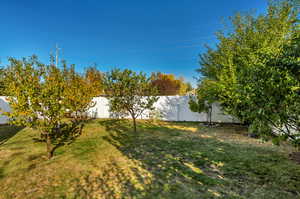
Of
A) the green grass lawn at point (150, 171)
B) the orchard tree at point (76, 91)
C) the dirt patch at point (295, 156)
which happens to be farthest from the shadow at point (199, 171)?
the orchard tree at point (76, 91)

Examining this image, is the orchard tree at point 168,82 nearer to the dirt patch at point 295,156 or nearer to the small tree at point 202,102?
the small tree at point 202,102

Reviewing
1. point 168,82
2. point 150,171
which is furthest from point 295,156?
point 168,82

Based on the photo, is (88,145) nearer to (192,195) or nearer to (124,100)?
(124,100)

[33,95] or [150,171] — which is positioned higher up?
[33,95]

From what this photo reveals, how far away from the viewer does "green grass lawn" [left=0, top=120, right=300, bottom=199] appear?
2842mm

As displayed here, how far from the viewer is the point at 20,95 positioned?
3.90 meters

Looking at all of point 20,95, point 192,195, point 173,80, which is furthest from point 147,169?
point 173,80

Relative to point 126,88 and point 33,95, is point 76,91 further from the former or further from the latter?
point 33,95

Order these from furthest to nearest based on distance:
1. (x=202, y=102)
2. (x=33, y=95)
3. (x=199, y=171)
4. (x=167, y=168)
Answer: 1. (x=202, y=102)
2. (x=33, y=95)
3. (x=167, y=168)
4. (x=199, y=171)

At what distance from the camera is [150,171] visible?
146 inches

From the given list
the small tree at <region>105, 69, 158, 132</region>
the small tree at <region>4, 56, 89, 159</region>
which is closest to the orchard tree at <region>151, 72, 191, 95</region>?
the small tree at <region>105, 69, 158, 132</region>

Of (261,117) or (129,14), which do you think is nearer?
(261,117)

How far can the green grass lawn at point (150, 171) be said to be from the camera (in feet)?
9.32

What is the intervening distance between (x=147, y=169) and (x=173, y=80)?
34.0m
